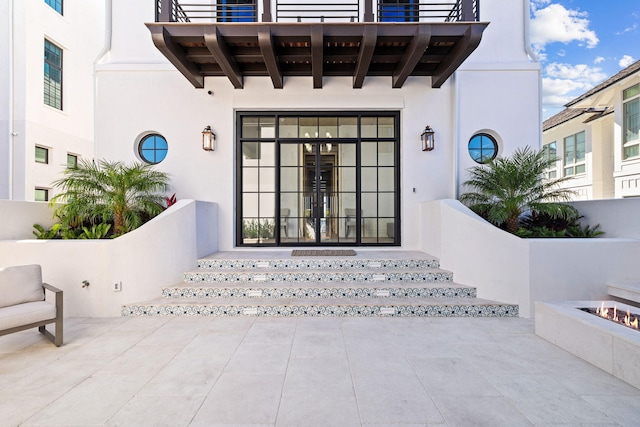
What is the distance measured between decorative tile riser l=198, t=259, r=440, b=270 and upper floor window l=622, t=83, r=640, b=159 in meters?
10.2

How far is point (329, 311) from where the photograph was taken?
439cm

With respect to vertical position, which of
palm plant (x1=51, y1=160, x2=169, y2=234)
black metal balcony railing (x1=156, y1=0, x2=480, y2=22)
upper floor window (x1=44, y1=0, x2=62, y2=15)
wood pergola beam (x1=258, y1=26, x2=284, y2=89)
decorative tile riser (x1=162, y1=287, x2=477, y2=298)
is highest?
upper floor window (x1=44, y1=0, x2=62, y2=15)

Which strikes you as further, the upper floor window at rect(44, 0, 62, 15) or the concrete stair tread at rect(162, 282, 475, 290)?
the upper floor window at rect(44, 0, 62, 15)

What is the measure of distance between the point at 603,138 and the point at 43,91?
67.9 ft

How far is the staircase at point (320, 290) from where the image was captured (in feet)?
14.5

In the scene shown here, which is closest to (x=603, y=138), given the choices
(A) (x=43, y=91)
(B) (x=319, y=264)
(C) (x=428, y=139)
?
(C) (x=428, y=139)

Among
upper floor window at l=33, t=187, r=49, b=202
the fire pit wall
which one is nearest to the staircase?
the fire pit wall

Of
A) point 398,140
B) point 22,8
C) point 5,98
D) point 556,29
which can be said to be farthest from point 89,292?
point 556,29

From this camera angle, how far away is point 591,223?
553 centimetres

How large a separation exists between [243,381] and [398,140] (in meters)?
5.70

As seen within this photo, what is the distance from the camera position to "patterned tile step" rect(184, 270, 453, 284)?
5062mm

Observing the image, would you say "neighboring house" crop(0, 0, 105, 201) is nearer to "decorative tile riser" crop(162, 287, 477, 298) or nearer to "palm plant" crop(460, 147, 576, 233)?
"decorative tile riser" crop(162, 287, 477, 298)

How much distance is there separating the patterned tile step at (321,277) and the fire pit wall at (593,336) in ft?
5.23

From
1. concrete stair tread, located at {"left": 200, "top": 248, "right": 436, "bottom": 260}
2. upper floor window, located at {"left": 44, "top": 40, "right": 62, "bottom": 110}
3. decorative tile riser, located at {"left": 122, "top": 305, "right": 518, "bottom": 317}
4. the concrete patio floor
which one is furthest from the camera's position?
upper floor window, located at {"left": 44, "top": 40, "right": 62, "bottom": 110}
